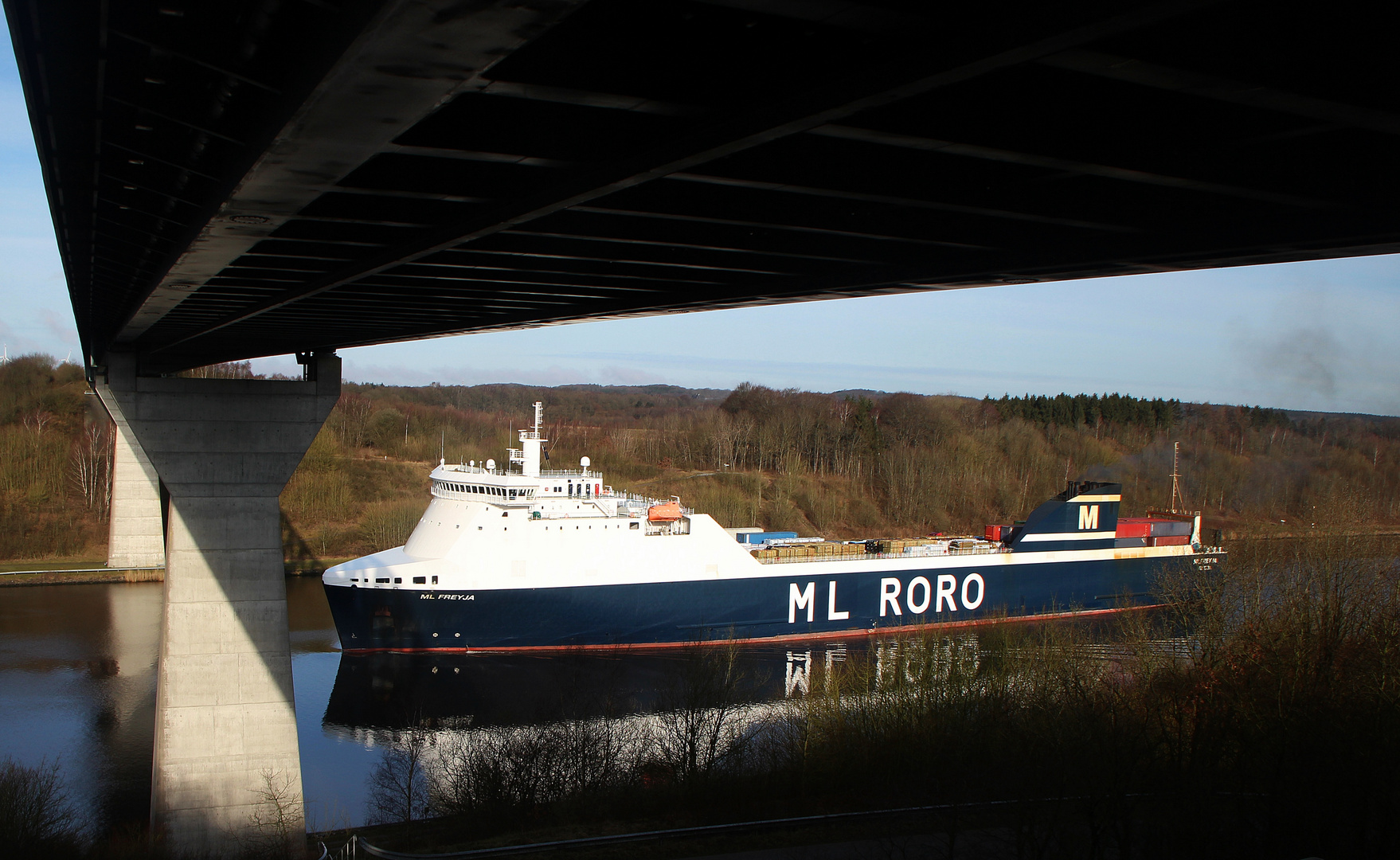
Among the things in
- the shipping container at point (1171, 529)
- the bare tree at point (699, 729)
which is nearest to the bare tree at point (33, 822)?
the bare tree at point (699, 729)

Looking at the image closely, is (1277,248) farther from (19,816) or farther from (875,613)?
(875,613)

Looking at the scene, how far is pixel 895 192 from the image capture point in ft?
14.5

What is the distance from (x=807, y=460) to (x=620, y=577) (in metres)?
40.0

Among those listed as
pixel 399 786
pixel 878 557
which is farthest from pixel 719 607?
pixel 399 786

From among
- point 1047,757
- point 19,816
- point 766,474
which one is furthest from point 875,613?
point 766,474

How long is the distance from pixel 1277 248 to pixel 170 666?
1450 cm

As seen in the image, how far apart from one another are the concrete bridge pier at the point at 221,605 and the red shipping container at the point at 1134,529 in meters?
27.6

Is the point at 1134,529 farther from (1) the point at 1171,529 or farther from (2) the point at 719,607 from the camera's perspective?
(2) the point at 719,607

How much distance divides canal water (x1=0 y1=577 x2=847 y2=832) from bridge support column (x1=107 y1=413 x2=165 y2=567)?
5.63 meters

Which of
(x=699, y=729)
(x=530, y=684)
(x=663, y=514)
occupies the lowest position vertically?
(x=530, y=684)

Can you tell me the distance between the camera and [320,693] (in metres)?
19.9

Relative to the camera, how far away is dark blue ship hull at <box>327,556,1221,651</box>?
22453mm

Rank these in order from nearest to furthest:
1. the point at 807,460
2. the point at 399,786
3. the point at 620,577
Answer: the point at 399,786 < the point at 620,577 < the point at 807,460

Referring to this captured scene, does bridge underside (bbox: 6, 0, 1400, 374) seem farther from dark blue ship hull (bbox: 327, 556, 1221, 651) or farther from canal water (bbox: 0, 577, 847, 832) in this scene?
dark blue ship hull (bbox: 327, 556, 1221, 651)
